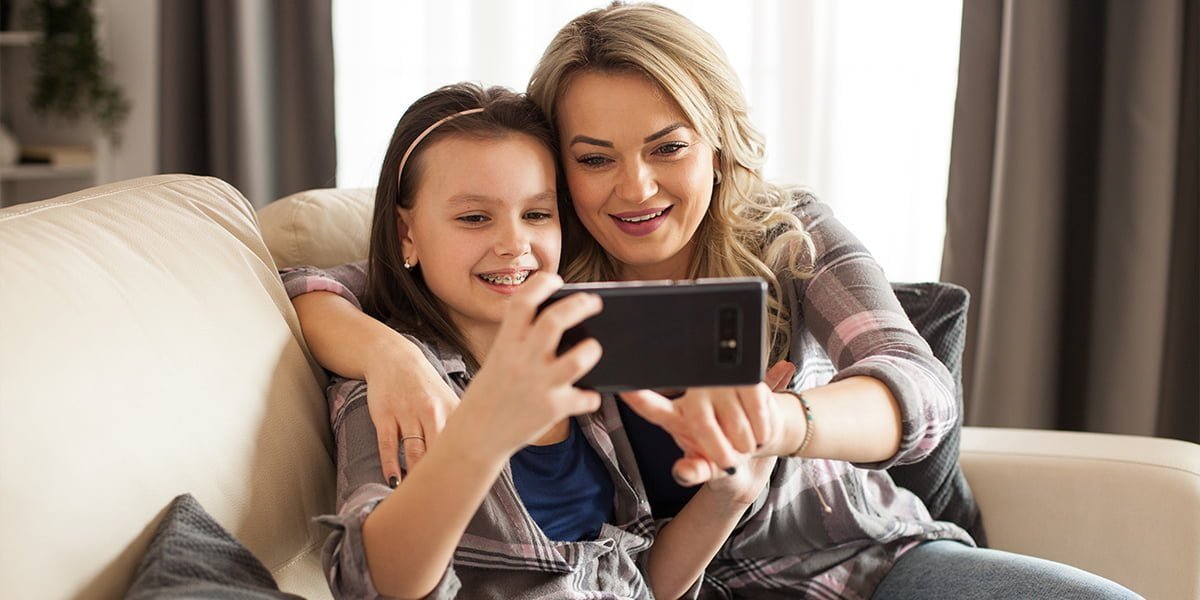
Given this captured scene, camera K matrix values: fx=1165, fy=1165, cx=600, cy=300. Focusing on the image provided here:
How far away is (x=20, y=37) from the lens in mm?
3209

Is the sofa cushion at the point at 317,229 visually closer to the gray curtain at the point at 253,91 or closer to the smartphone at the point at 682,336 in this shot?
the smartphone at the point at 682,336

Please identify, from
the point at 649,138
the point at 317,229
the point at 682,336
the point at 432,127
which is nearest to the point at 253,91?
the point at 317,229

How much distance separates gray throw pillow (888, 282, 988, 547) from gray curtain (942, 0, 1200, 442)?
2.68ft

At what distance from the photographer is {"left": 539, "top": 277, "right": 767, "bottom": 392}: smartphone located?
93cm

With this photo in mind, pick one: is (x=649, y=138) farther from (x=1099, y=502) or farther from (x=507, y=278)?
(x=1099, y=502)

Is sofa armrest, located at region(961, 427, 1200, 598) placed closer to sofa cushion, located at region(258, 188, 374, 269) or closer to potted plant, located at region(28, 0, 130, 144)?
sofa cushion, located at region(258, 188, 374, 269)

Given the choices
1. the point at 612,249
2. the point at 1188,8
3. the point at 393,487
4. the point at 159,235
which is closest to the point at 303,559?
the point at 393,487

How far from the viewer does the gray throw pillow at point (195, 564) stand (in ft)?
3.19

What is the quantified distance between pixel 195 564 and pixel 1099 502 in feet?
4.10

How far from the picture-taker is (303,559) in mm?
1279

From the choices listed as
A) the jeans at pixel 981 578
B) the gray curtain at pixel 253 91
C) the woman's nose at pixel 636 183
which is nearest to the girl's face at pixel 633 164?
the woman's nose at pixel 636 183

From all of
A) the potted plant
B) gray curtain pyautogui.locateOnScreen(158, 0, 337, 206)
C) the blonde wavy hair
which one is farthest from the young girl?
the potted plant

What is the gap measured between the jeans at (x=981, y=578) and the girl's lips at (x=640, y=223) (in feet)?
1.83

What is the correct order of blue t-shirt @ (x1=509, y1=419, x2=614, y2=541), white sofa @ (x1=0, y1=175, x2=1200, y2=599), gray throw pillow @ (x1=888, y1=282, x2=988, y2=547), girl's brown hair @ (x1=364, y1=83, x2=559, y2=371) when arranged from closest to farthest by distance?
white sofa @ (x1=0, y1=175, x2=1200, y2=599) < blue t-shirt @ (x1=509, y1=419, x2=614, y2=541) < girl's brown hair @ (x1=364, y1=83, x2=559, y2=371) < gray throw pillow @ (x1=888, y1=282, x2=988, y2=547)
